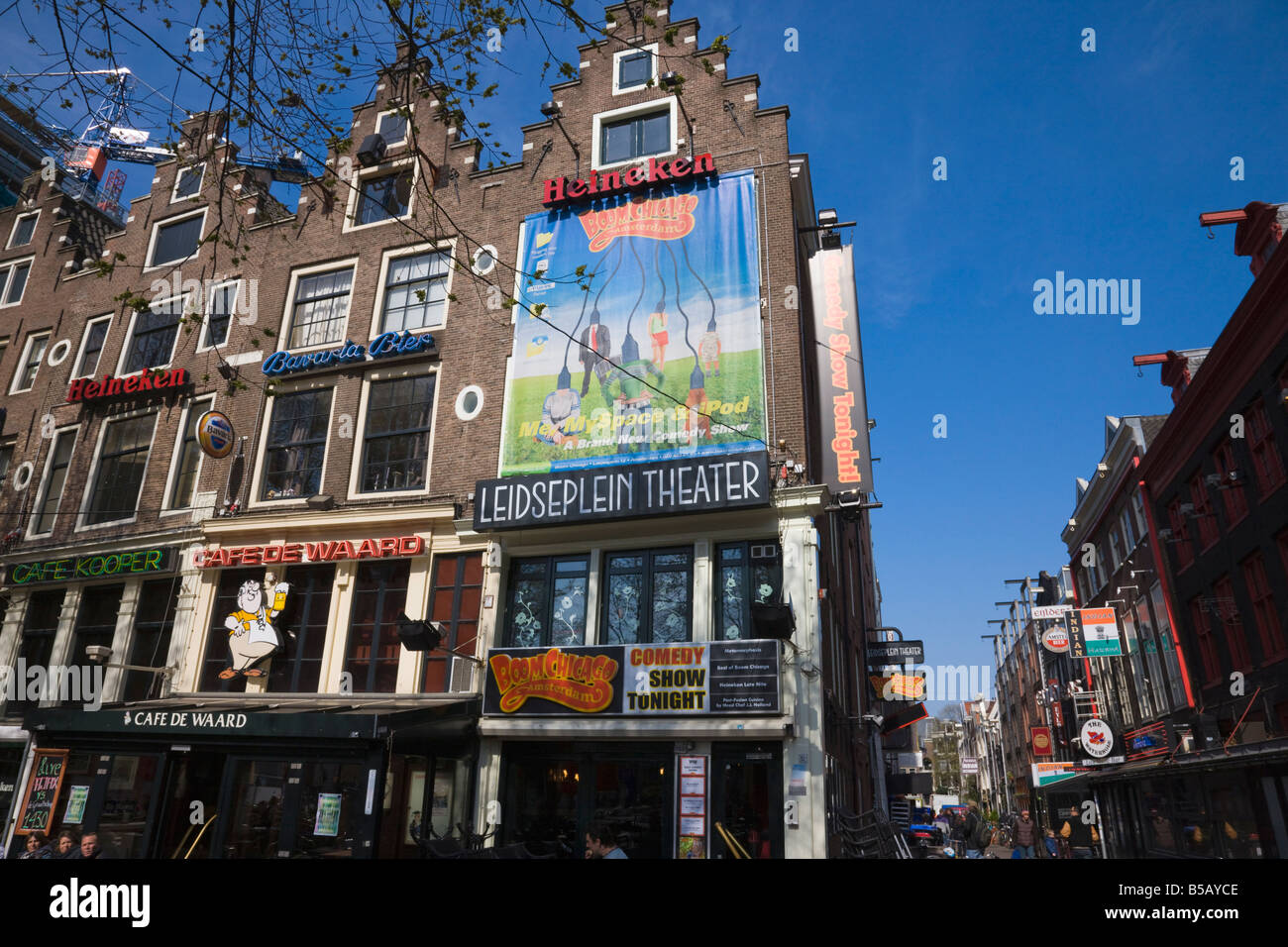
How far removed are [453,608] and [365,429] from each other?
222 inches

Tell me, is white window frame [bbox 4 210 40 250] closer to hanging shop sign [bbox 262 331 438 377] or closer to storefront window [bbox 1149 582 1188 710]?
hanging shop sign [bbox 262 331 438 377]

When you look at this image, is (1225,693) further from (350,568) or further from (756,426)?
(350,568)

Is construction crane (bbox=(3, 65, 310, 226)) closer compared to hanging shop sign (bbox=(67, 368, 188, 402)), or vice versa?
construction crane (bbox=(3, 65, 310, 226))

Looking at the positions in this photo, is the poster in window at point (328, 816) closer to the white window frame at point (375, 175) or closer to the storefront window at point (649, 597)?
the storefront window at point (649, 597)

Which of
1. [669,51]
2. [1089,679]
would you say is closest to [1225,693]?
[1089,679]

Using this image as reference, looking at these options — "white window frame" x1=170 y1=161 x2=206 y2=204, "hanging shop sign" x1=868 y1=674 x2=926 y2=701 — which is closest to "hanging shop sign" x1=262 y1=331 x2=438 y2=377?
"white window frame" x1=170 y1=161 x2=206 y2=204

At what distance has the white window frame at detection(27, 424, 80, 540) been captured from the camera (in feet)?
74.8

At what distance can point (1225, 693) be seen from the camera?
22297mm

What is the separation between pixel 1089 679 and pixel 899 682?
17.1 m

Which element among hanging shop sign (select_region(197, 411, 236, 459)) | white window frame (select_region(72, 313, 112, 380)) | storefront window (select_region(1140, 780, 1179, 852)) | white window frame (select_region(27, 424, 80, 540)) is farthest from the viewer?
white window frame (select_region(72, 313, 112, 380))

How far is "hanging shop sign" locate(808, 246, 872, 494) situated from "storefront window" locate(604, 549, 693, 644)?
12.3ft

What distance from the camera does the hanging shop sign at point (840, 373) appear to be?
15984 mm

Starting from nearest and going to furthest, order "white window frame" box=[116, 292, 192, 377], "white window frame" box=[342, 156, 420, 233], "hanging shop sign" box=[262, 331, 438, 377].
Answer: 1. "hanging shop sign" box=[262, 331, 438, 377]
2. "white window frame" box=[342, 156, 420, 233]
3. "white window frame" box=[116, 292, 192, 377]

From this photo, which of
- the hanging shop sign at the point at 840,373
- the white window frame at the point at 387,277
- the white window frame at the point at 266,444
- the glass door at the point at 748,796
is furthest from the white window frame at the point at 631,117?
the glass door at the point at 748,796
